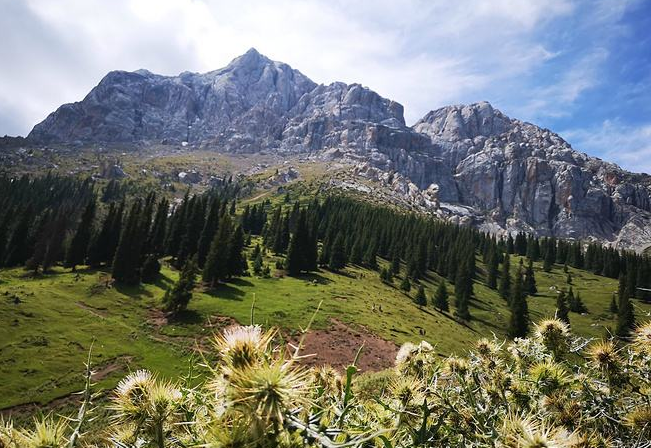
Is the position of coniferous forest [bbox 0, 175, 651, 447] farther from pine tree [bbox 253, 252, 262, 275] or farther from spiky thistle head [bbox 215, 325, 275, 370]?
pine tree [bbox 253, 252, 262, 275]

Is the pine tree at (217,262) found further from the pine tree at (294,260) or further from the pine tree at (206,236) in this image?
the pine tree at (294,260)

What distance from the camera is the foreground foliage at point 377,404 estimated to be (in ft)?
4.62

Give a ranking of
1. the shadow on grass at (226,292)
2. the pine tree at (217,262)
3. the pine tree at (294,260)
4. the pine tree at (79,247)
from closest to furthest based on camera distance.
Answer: the shadow on grass at (226,292), the pine tree at (217,262), the pine tree at (79,247), the pine tree at (294,260)

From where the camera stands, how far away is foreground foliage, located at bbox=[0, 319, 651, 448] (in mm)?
1409

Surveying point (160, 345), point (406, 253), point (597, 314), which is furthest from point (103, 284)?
point (597, 314)

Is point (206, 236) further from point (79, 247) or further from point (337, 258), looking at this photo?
point (337, 258)

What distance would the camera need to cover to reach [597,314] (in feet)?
243

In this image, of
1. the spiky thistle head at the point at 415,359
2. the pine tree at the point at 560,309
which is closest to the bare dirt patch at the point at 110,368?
the spiky thistle head at the point at 415,359

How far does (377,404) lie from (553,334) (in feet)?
9.45

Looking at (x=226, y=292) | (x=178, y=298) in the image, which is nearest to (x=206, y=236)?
(x=226, y=292)

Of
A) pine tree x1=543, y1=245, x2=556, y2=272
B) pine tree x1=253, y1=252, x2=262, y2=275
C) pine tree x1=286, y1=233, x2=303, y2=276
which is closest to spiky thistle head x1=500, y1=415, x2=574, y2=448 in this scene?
pine tree x1=253, y1=252, x2=262, y2=275

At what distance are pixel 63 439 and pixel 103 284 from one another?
53.9m

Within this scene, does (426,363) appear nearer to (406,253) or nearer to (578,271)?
(406,253)

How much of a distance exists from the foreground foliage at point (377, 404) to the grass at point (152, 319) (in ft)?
28.3
